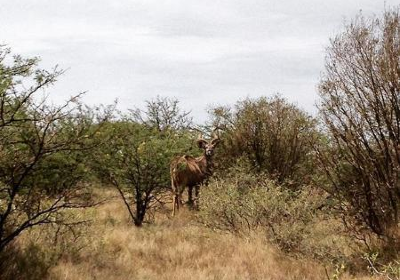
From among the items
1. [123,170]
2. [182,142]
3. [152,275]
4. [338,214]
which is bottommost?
[152,275]

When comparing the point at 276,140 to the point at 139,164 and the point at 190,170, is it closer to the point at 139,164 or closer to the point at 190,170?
the point at 190,170

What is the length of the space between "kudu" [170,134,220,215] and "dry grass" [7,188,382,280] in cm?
354

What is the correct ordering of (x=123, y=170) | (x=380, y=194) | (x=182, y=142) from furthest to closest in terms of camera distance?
(x=182, y=142)
(x=123, y=170)
(x=380, y=194)

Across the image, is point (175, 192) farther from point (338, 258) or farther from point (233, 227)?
point (338, 258)

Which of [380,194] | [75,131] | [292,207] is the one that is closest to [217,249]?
[292,207]

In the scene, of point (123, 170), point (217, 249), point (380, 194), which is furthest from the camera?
point (123, 170)

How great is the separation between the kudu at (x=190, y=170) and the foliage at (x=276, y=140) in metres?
0.78

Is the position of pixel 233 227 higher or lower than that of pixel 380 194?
lower

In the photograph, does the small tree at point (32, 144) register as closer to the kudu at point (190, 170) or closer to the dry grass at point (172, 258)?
the dry grass at point (172, 258)

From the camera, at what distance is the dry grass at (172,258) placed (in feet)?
22.8

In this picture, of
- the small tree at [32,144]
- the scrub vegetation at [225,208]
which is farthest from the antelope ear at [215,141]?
the small tree at [32,144]

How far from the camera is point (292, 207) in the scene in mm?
8656

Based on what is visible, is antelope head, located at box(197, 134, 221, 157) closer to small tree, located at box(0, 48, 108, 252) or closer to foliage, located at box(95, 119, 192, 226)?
foliage, located at box(95, 119, 192, 226)

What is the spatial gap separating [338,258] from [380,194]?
1457mm
